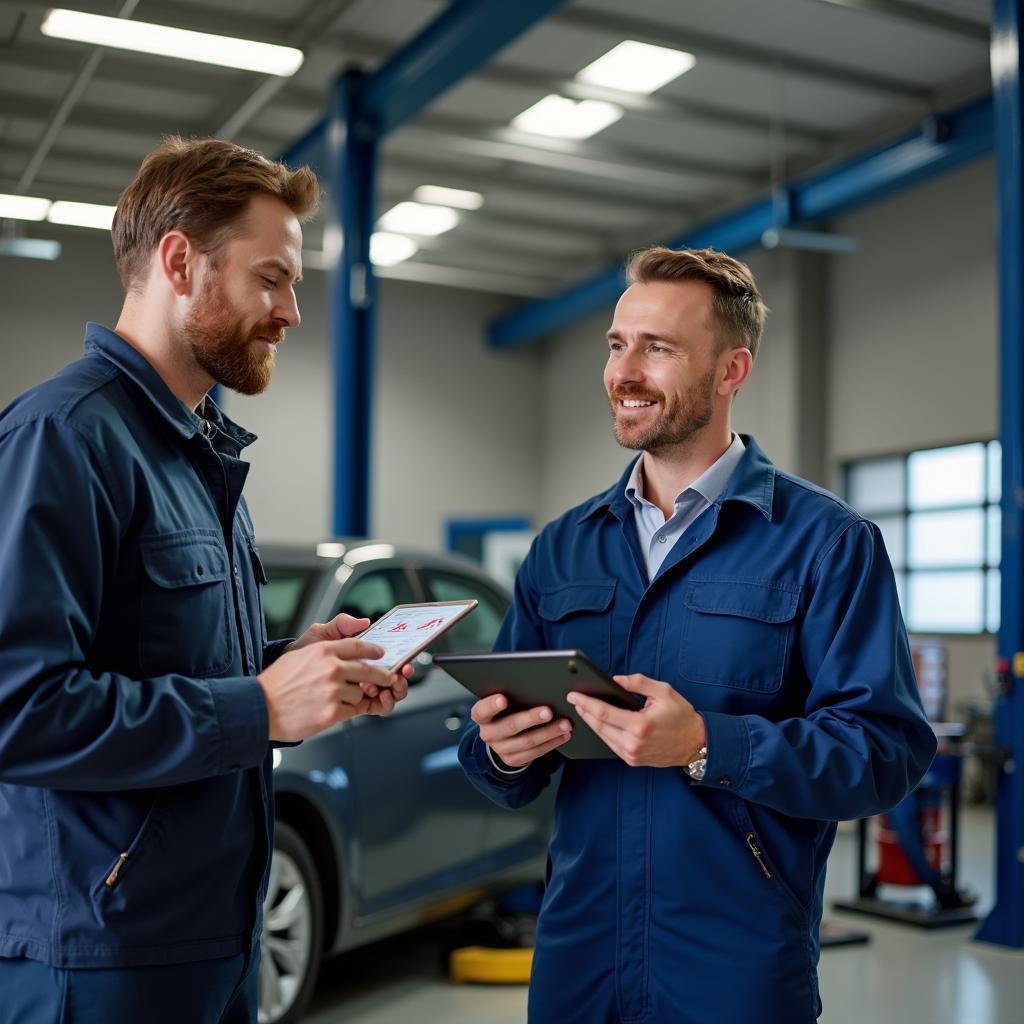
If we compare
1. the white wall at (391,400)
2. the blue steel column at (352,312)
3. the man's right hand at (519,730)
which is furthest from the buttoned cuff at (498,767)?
the white wall at (391,400)

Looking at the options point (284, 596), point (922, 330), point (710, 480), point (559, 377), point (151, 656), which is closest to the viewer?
point (151, 656)

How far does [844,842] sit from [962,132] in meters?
5.16

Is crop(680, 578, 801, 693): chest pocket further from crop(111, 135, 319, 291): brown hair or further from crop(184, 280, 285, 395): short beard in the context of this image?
crop(111, 135, 319, 291): brown hair

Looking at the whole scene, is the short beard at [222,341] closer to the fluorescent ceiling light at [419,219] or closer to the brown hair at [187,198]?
the brown hair at [187,198]

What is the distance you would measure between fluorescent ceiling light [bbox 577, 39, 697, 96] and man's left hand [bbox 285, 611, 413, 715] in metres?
7.52

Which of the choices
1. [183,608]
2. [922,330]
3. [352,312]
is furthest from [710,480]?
[922,330]

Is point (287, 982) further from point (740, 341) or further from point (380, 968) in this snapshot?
point (740, 341)

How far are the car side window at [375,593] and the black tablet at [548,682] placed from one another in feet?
8.32

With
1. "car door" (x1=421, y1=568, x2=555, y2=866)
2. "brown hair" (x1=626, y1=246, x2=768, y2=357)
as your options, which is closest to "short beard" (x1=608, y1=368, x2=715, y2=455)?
"brown hair" (x1=626, y1=246, x2=768, y2=357)

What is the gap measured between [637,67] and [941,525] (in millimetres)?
4860

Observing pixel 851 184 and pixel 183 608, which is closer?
pixel 183 608

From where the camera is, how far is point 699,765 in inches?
72.5

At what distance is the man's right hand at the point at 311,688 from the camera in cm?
162

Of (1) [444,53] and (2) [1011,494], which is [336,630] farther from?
(1) [444,53]
